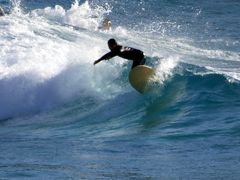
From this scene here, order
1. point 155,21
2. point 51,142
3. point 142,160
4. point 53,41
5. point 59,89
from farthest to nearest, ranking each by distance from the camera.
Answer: point 155,21
point 53,41
point 59,89
point 51,142
point 142,160

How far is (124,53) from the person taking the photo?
49.9ft

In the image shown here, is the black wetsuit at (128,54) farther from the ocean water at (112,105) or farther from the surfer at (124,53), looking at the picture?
the ocean water at (112,105)

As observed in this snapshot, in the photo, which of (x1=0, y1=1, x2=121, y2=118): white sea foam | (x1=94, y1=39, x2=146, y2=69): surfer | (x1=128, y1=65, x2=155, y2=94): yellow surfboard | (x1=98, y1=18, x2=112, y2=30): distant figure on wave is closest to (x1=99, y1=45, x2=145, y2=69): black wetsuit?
(x1=94, y1=39, x2=146, y2=69): surfer

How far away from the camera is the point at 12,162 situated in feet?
35.4

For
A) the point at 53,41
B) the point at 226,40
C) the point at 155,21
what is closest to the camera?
the point at 53,41

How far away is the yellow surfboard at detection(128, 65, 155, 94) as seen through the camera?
15289 millimetres

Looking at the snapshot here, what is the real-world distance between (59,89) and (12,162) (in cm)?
641

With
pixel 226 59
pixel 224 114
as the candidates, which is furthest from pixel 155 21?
pixel 224 114

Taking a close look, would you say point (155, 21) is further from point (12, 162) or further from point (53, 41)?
point (12, 162)

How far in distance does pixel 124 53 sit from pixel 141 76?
556 millimetres

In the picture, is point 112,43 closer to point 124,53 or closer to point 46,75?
point 124,53

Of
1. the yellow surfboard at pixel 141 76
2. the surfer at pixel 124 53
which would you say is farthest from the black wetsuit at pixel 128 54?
the yellow surfboard at pixel 141 76

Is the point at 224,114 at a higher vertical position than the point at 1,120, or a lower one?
higher

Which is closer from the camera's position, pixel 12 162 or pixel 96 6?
pixel 12 162
